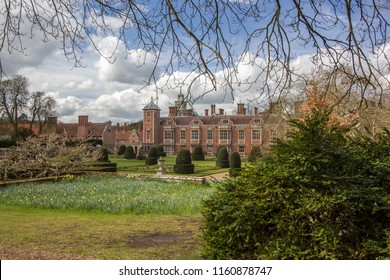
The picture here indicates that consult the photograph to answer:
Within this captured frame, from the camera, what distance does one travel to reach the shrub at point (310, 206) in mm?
3154

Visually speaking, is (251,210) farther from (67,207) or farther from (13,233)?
(67,207)

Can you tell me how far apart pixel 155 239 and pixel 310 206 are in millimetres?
3786

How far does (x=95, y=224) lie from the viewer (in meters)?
7.88

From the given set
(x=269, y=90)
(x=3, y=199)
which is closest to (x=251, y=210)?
(x=269, y=90)

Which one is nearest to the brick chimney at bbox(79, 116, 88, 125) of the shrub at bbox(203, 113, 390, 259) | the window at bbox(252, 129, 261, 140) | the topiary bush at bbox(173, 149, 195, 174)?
the window at bbox(252, 129, 261, 140)

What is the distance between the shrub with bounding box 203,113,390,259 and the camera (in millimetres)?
3154

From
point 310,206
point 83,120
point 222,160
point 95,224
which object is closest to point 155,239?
point 95,224

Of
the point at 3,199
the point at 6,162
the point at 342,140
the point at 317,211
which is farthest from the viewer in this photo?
the point at 6,162

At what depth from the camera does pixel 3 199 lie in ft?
37.0

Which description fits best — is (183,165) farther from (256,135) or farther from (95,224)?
(256,135)

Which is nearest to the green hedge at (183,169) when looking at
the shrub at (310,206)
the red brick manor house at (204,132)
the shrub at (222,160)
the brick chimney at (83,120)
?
the shrub at (222,160)

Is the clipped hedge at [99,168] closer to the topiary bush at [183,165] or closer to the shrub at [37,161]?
the shrub at [37,161]

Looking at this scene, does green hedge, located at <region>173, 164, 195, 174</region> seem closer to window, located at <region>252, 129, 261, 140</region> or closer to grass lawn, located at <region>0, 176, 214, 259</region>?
grass lawn, located at <region>0, 176, 214, 259</region>

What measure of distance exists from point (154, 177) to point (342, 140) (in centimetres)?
1490
